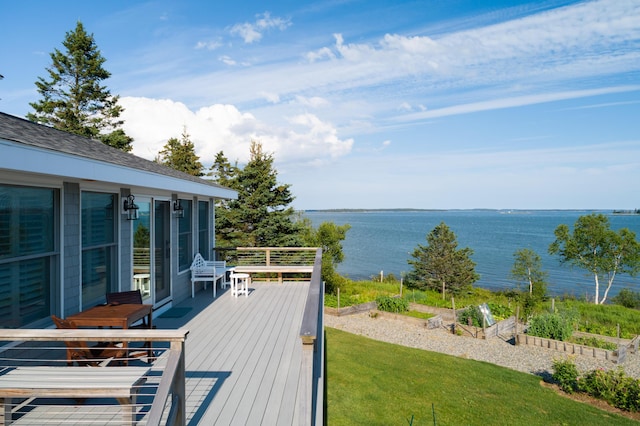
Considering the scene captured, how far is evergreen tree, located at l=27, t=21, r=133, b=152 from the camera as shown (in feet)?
72.5

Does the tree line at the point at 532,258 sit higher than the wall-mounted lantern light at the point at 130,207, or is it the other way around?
the wall-mounted lantern light at the point at 130,207

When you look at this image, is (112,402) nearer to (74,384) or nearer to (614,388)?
(74,384)

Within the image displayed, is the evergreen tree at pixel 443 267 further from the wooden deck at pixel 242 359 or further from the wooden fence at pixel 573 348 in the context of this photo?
the wooden deck at pixel 242 359

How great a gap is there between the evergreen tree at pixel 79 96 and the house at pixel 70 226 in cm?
1924

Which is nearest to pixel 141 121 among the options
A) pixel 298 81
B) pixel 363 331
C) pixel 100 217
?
pixel 298 81

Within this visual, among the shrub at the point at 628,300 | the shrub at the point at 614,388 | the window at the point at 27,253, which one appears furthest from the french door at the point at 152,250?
the shrub at the point at 628,300

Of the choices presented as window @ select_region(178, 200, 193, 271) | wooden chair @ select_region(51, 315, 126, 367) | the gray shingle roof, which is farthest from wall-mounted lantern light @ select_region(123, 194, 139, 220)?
wooden chair @ select_region(51, 315, 126, 367)

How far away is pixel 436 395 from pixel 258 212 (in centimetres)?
1436

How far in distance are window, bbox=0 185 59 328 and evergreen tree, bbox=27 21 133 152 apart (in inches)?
→ 833

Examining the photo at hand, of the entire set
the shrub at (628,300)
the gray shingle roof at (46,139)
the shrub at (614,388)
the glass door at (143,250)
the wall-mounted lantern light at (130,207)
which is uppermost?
the gray shingle roof at (46,139)

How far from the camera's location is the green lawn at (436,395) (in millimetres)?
6395

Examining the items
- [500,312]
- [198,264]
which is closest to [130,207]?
[198,264]

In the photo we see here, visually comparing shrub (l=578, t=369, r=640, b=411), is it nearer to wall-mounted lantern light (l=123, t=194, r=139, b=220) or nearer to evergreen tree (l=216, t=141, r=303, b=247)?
wall-mounted lantern light (l=123, t=194, r=139, b=220)

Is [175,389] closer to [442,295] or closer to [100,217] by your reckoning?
[100,217]
